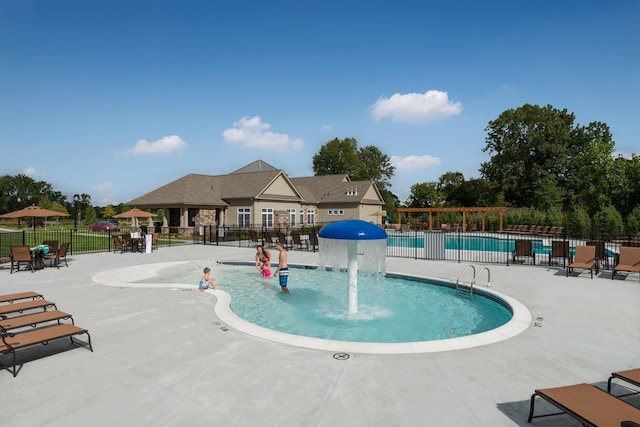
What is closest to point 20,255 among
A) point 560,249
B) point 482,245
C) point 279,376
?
point 279,376

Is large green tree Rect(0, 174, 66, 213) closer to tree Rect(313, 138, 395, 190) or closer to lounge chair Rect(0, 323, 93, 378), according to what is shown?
tree Rect(313, 138, 395, 190)

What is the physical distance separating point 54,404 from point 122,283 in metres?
7.81

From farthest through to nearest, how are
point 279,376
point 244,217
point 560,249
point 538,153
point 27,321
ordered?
point 538,153
point 244,217
point 560,249
point 27,321
point 279,376

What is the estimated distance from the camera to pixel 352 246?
855 centimetres

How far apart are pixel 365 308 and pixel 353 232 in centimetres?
253

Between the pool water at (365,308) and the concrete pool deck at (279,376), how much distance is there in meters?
1.52

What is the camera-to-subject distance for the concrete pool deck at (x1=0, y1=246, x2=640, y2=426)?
3852mm

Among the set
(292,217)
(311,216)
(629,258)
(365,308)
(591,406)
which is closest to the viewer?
(591,406)

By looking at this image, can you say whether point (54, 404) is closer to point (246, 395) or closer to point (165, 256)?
point (246, 395)

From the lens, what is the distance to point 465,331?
7844 millimetres

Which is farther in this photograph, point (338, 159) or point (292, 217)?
point (338, 159)

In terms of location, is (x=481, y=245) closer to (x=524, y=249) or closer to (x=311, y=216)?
(x=524, y=249)

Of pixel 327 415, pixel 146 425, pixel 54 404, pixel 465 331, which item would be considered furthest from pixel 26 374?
pixel 465 331

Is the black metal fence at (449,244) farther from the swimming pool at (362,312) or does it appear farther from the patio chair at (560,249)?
the swimming pool at (362,312)
